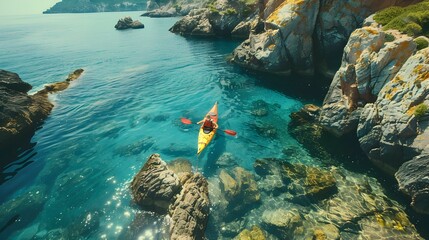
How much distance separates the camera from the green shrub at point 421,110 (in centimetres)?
1448

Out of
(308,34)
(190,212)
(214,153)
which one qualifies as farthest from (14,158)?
(308,34)

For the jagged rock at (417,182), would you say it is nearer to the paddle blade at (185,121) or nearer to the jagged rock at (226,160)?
the jagged rock at (226,160)

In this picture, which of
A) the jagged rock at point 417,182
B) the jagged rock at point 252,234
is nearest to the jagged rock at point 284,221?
the jagged rock at point 252,234

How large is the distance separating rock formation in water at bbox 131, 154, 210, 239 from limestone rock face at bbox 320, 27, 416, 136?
1299 centimetres

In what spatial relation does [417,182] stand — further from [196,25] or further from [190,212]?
[196,25]

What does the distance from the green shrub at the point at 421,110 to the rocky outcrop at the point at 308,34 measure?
1997 centimetres

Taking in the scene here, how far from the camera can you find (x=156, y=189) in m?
15.5

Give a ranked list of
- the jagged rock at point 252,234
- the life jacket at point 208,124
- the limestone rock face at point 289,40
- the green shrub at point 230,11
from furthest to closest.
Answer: the green shrub at point 230,11
the limestone rock face at point 289,40
the life jacket at point 208,124
the jagged rock at point 252,234

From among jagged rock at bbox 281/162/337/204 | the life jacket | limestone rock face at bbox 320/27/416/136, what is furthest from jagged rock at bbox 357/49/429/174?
the life jacket

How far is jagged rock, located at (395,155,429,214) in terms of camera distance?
13570mm

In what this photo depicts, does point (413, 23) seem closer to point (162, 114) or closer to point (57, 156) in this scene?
point (162, 114)

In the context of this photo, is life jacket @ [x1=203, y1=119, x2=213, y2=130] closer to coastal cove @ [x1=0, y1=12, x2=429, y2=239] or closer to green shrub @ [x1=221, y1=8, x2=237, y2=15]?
coastal cove @ [x1=0, y1=12, x2=429, y2=239]

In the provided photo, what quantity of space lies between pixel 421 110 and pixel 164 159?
1828 cm

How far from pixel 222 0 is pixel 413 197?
6842 centimetres
